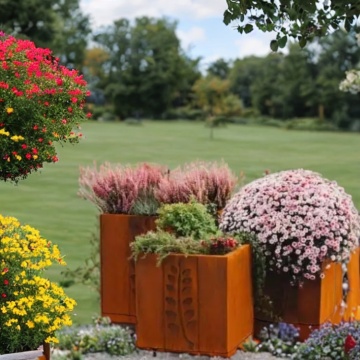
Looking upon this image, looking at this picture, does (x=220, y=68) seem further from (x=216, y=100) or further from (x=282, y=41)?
(x=282, y=41)

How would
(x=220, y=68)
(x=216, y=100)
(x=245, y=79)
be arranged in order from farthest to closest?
(x=220, y=68), (x=245, y=79), (x=216, y=100)

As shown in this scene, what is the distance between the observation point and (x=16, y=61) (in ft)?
14.7

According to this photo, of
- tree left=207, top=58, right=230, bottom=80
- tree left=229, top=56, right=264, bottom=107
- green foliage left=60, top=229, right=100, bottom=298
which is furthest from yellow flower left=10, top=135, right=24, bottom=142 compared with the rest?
tree left=207, top=58, right=230, bottom=80

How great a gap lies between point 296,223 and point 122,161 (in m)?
19.1

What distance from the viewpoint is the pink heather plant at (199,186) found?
6922 millimetres

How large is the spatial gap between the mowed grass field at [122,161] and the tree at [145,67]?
70.3 ft

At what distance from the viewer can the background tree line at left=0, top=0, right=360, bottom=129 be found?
5828 cm

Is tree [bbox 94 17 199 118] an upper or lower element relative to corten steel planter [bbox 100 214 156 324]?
upper

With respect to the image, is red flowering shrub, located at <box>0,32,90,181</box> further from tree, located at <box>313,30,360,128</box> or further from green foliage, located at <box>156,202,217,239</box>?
tree, located at <box>313,30,360,128</box>

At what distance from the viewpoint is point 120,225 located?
272 inches

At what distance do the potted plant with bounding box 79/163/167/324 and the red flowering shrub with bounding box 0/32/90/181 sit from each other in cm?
228

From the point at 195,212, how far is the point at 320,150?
2602cm

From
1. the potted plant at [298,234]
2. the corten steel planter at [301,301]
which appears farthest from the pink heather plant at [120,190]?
the corten steel planter at [301,301]

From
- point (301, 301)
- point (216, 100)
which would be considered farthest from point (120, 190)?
point (216, 100)
